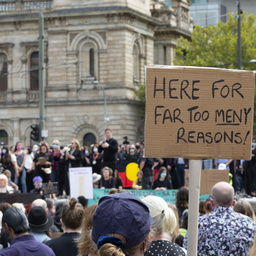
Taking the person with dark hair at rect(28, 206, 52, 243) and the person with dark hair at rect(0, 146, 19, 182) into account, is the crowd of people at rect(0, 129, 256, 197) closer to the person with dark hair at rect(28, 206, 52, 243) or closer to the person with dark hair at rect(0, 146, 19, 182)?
the person with dark hair at rect(0, 146, 19, 182)

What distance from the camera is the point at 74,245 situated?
7641 mm

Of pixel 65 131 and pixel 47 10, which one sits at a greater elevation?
pixel 47 10

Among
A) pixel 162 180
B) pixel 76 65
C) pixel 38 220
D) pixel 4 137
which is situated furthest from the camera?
pixel 4 137

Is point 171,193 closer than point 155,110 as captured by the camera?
No

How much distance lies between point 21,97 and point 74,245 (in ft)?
161

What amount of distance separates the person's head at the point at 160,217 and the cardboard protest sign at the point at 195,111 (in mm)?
660

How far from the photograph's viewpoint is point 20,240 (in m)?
6.92

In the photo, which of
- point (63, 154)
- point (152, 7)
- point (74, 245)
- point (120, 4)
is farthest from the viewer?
point (152, 7)

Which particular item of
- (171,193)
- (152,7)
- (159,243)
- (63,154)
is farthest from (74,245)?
(152,7)

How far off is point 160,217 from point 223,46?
1778 inches

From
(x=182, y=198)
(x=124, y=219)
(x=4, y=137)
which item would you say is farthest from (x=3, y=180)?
(x=4, y=137)

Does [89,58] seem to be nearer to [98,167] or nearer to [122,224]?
[98,167]

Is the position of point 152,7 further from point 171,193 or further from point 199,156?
point 199,156

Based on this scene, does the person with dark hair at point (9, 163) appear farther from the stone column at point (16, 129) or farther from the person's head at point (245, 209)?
the stone column at point (16, 129)
